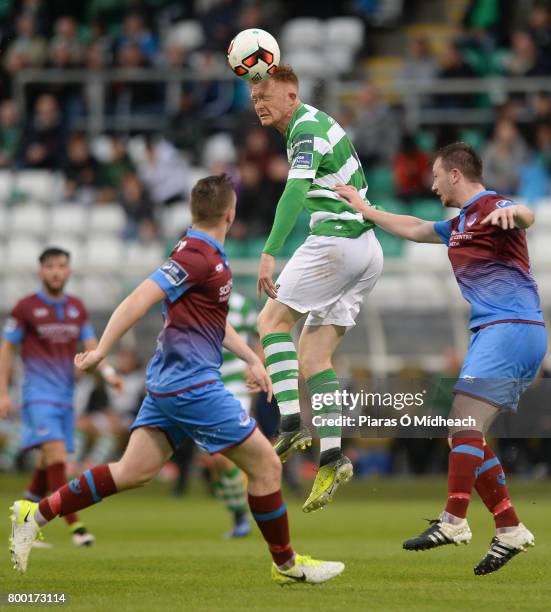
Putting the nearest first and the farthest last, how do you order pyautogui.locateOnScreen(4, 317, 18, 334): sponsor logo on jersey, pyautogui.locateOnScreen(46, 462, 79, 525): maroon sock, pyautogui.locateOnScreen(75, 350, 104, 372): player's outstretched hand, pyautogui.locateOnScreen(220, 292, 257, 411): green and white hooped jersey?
pyautogui.locateOnScreen(75, 350, 104, 372): player's outstretched hand, pyautogui.locateOnScreen(46, 462, 79, 525): maroon sock, pyautogui.locateOnScreen(4, 317, 18, 334): sponsor logo on jersey, pyautogui.locateOnScreen(220, 292, 257, 411): green and white hooped jersey

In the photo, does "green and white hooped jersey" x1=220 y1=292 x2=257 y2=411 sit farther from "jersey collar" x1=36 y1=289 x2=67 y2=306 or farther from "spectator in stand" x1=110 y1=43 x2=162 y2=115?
"spectator in stand" x1=110 y1=43 x2=162 y2=115

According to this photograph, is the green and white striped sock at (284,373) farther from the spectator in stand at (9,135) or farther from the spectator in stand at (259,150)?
the spectator in stand at (9,135)

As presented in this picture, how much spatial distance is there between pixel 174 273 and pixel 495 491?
2590 mm

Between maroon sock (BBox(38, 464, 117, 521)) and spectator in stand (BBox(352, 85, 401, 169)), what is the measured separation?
1288cm

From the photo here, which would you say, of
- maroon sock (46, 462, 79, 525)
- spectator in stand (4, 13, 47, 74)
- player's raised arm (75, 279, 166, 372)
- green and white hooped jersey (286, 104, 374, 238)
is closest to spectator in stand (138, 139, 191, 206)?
spectator in stand (4, 13, 47, 74)

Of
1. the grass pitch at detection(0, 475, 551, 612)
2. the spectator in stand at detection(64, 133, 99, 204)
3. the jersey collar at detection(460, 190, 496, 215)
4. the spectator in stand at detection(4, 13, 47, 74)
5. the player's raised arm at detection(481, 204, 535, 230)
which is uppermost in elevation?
the spectator in stand at detection(4, 13, 47, 74)

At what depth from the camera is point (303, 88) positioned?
21781mm

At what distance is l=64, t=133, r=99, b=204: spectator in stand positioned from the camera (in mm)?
22609

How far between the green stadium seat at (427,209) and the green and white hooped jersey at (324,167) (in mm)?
9750

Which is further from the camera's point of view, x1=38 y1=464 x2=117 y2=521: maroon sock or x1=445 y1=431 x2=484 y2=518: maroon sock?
x1=445 y1=431 x2=484 y2=518: maroon sock

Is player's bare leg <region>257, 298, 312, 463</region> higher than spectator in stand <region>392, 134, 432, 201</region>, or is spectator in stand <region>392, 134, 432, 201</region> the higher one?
spectator in stand <region>392, 134, 432, 201</region>

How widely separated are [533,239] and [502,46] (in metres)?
4.87

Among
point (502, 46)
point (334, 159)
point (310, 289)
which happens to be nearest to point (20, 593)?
point (310, 289)

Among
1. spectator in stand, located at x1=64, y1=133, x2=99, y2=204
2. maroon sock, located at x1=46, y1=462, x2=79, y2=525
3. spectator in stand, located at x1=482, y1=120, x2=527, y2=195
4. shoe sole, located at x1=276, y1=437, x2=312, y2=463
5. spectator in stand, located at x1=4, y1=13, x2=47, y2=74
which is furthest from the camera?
spectator in stand, located at x1=4, y1=13, x2=47, y2=74
